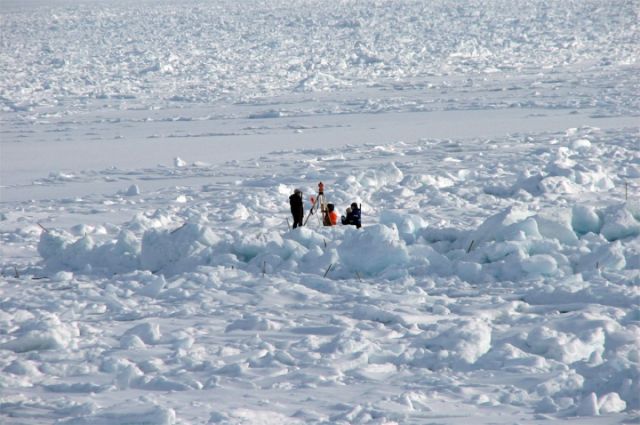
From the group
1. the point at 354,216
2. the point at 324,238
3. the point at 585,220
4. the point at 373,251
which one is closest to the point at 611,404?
the point at 373,251

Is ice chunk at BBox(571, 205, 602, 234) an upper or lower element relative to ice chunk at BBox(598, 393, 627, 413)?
upper

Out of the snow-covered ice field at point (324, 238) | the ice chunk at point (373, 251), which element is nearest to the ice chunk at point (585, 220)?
the snow-covered ice field at point (324, 238)

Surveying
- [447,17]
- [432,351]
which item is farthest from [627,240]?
[447,17]

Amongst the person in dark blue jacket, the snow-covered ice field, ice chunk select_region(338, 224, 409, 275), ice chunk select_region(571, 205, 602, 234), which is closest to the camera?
the snow-covered ice field

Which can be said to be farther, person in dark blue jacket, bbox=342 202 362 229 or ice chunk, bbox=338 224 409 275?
person in dark blue jacket, bbox=342 202 362 229

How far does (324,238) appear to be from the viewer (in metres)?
8.91

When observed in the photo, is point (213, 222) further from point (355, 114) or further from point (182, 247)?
point (355, 114)

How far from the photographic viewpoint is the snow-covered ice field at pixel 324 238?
5430 mm

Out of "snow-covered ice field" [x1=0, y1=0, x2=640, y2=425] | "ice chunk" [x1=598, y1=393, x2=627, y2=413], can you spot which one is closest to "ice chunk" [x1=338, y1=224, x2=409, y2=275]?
"snow-covered ice field" [x1=0, y1=0, x2=640, y2=425]

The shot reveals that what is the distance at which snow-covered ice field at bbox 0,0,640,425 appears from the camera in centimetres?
543

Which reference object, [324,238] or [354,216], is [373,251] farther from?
[354,216]

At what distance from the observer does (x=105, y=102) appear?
24203 millimetres

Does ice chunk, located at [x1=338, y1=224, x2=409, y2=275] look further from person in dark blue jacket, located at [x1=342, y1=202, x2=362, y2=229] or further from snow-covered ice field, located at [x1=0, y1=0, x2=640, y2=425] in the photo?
person in dark blue jacket, located at [x1=342, y1=202, x2=362, y2=229]

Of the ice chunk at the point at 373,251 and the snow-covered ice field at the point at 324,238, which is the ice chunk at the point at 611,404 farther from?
the ice chunk at the point at 373,251
